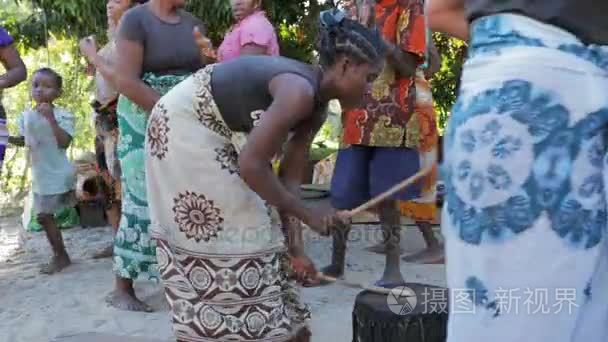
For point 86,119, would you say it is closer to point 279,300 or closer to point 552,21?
point 279,300

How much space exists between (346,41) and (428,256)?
2.68 m

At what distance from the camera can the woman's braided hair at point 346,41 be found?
2.47m

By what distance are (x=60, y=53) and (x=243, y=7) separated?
18.9 feet

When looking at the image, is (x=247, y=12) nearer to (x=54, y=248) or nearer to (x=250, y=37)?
(x=250, y=37)

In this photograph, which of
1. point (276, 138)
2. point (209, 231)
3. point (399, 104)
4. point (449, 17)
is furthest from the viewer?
point (399, 104)

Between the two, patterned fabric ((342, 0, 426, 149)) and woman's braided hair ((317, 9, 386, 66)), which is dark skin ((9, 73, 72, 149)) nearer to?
patterned fabric ((342, 0, 426, 149))

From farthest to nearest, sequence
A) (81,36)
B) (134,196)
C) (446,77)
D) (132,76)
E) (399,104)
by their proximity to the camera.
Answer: (446,77) → (81,36) → (399,104) → (134,196) → (132,76)

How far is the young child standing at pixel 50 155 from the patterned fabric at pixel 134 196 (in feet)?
3.92

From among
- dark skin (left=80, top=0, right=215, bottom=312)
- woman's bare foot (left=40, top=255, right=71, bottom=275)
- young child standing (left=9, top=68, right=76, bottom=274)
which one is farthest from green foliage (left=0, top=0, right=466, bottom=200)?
dark skin (left=80, top=0, right=215, bottom=312)

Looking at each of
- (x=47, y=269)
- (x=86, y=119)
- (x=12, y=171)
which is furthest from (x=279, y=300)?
(x=86, y=119)

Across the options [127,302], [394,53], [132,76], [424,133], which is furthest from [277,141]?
[424,133]

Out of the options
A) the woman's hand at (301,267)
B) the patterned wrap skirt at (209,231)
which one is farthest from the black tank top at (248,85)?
the woman's hand at (301,267)

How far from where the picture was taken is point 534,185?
1540mm

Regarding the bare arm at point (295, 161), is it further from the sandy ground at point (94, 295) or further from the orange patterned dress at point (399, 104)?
the orange patterned dress at point (399, 104)
